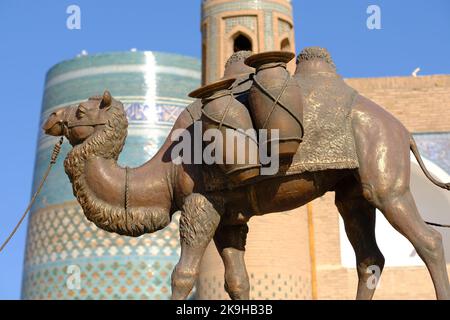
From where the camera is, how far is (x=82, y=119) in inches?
156

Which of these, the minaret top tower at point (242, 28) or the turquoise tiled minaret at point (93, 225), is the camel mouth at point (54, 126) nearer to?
the minaret top tower at point (242, 28)

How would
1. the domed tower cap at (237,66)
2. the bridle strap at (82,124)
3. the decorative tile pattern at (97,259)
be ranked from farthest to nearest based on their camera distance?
the decorative tile pattern at (97,259) → the domed tower cap at (237,66) → the bridle strap at (82,124)

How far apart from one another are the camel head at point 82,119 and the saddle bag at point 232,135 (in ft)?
1.90

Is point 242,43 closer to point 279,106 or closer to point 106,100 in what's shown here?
point 106,100

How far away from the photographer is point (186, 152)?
383cm

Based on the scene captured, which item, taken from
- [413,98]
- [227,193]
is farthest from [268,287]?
[227,193]

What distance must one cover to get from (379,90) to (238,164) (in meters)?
10.2

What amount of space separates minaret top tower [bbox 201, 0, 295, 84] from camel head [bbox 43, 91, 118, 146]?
31.8 feet

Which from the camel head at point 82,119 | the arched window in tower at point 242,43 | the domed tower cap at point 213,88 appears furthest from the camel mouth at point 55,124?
the arched window in tower at point 242,43

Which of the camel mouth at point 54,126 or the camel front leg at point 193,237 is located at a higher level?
the camel mouth at point 54,126

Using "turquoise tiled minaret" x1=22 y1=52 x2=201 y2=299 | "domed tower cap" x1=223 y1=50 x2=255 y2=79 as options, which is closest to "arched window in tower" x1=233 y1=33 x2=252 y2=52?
"turquoise tiled minaret" x1=22 y1=52 x2=201 y2=299

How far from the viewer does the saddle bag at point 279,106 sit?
3.53 metres
